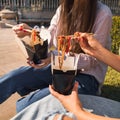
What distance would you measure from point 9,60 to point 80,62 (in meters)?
4.03

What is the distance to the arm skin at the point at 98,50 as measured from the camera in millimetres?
2461

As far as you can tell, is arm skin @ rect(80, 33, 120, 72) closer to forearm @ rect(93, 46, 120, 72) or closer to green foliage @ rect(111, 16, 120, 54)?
forearm @ rect(93, 46, 120, 72)

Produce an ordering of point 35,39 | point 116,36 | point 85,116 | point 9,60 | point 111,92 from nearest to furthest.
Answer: point 85,116, point 35,39, point 111,92, point 9,60, point 116,36

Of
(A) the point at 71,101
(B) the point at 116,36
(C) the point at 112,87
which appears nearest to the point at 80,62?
(A) the point at 71,101

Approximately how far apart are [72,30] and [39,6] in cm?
1219

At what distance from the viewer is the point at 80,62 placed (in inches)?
117

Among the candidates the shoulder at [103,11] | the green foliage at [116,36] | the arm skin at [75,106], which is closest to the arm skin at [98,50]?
the arm skin at [75,106]

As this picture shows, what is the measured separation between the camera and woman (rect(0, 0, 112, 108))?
3.01 meters

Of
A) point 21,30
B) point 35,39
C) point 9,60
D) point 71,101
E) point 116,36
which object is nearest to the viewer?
point 71,101

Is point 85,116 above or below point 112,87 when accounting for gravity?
above

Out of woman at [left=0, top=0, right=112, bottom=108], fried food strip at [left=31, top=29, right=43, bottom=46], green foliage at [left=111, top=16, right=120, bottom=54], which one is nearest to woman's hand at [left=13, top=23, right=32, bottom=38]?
woman at [left=0, top=0, right=112, bottom=108]

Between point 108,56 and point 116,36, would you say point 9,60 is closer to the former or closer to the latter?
point 116,36

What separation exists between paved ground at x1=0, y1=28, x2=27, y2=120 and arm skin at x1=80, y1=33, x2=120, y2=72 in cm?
178

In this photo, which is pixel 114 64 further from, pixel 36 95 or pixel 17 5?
pixel 17 5
